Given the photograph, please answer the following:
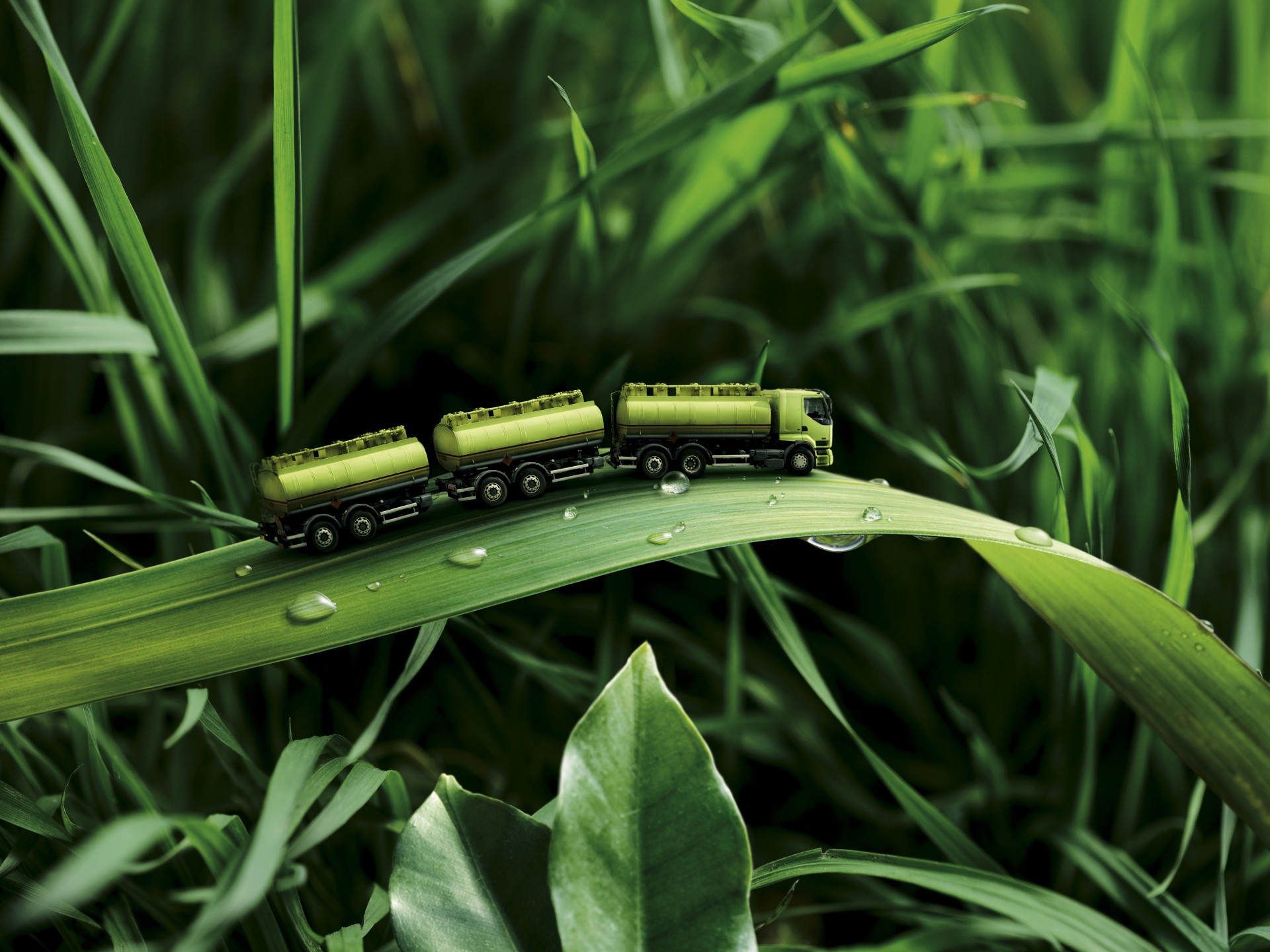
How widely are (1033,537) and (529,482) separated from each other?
57 centimetres

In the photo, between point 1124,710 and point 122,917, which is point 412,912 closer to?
point 122,917

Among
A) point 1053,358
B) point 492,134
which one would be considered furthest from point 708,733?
point 492,134

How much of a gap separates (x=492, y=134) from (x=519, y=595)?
140 cm

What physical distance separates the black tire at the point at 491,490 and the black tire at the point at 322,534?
6.5 inches

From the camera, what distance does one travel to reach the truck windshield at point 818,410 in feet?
3.48

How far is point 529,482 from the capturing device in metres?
0.98

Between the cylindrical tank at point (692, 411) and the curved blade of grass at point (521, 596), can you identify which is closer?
the curved blade of grass at point (521, 596)

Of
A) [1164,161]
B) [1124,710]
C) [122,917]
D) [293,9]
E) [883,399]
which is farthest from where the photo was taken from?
[883,399]

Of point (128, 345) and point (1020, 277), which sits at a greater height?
point (128, 345)

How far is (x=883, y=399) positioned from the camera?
4.98 feet

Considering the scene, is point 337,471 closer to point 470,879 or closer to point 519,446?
point 519,446

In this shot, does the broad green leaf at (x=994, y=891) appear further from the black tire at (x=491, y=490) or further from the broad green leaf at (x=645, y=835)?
the black tire at (x=491, y=490)

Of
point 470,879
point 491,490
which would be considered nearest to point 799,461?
point 491,490

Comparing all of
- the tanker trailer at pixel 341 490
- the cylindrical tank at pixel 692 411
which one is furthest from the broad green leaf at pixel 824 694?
the tanker trailer at pixel 341 490
